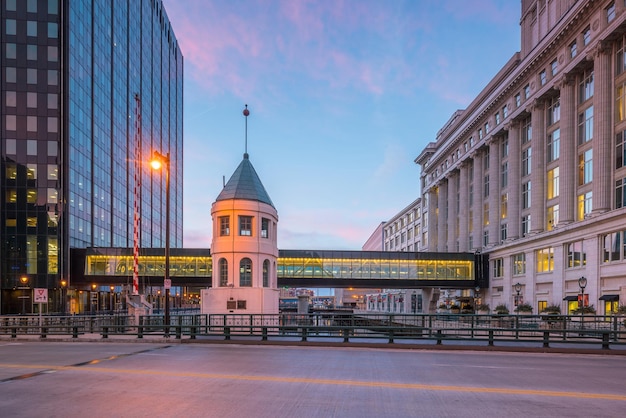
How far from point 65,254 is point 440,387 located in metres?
59.1

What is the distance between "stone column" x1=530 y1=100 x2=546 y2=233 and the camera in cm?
5328

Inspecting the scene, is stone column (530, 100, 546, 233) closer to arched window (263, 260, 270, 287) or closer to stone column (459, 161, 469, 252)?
stone column (459, 161, 469, 252)

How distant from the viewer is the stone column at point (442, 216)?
89.4 m

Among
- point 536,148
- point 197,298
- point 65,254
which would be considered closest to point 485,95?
point 536,148

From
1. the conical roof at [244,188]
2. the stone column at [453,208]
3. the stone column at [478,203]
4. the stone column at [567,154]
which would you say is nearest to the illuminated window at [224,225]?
the conical roof at [244,188]

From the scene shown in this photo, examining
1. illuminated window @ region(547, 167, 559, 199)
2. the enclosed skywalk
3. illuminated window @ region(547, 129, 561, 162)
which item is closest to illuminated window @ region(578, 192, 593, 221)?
illuminated window @ region(547, 167, 559, 199)

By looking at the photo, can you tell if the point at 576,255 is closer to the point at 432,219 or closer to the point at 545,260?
the point at 545,260

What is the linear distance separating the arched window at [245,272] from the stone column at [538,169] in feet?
118

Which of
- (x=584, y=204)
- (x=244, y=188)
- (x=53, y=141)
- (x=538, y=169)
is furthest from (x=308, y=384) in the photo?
(x=53, y=141)

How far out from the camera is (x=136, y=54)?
93125 mm

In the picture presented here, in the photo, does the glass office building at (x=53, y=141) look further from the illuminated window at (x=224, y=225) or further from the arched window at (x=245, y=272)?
the arched window at (x=245, y=272)

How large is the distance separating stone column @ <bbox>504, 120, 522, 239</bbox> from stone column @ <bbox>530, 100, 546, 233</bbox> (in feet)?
16.2

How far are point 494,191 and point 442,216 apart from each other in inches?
952

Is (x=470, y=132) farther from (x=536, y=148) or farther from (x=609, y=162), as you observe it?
(x=609, y=162)
